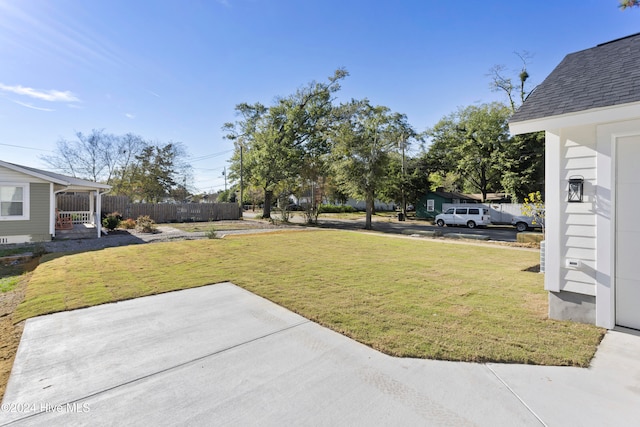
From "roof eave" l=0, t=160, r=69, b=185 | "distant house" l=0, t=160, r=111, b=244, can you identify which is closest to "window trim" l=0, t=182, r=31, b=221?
"distant house" l=0, t=160, r=111, b=244

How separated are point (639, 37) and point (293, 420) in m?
7.22

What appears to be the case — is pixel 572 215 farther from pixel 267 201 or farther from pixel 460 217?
pixel 267 201

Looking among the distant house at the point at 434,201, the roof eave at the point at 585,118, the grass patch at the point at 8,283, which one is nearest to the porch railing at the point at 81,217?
the grass patch at the point at 8,283

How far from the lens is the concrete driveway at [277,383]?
6.66ft

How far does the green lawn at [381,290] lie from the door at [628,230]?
53 cm

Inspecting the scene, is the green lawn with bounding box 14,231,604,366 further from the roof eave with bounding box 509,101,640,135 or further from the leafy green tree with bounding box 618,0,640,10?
the leafy green tree with bounding box 618,0,640,10

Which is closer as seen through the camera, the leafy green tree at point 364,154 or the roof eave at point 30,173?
the roof eave at point 30,173

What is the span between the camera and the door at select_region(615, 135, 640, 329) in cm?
339

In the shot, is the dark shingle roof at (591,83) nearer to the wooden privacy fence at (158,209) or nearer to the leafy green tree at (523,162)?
the leafy green tree at (523,162)

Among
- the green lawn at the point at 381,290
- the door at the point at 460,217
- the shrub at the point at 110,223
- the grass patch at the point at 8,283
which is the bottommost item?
the grass patch at the point at 8,283

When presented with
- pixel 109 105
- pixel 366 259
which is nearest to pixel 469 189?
pixel 366 259

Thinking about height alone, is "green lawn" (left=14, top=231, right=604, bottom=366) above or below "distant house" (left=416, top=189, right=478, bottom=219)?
below

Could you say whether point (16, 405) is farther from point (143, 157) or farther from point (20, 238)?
point (143, 157)

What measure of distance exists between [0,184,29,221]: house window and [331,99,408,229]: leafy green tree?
1547 cm
